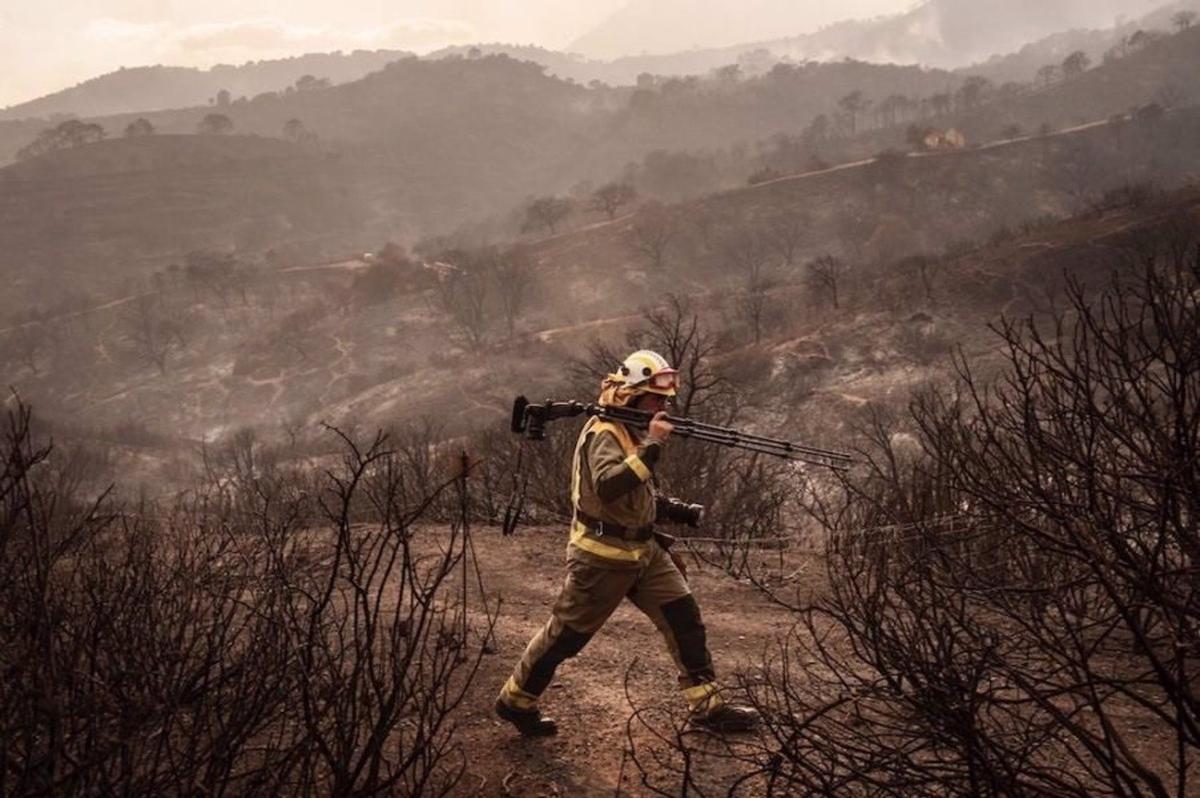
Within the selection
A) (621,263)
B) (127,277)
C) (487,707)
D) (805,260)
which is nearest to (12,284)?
(127,277)

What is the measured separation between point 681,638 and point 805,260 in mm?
56907

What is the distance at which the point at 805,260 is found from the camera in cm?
5762

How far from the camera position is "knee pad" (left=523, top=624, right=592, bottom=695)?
14.1 feet

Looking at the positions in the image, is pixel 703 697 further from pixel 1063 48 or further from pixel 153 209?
pixel 1063 48

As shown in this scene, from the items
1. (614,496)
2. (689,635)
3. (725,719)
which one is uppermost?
(614,496)

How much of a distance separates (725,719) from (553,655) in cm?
112

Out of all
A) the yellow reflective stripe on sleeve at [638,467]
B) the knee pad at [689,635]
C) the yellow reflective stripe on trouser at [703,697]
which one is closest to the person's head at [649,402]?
the yellow reflective stripe on sleeve at [638,467]

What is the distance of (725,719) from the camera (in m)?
4.37

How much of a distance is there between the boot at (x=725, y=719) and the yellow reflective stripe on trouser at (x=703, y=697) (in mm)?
33

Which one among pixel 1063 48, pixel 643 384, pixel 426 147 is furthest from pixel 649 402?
pixel 1063 48

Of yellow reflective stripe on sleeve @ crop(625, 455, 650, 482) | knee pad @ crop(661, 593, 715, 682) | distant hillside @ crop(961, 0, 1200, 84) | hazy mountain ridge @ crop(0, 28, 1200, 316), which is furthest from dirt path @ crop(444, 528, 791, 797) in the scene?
distant hillside @ crop(961, 0, 1200, 84)

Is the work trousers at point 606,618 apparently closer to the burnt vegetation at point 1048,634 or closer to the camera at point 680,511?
the camera at point 680,511

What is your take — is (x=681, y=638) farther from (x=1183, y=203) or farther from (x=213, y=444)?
(x=213, y=444)

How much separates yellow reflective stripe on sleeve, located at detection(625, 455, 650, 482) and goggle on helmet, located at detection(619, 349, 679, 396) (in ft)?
1.77
